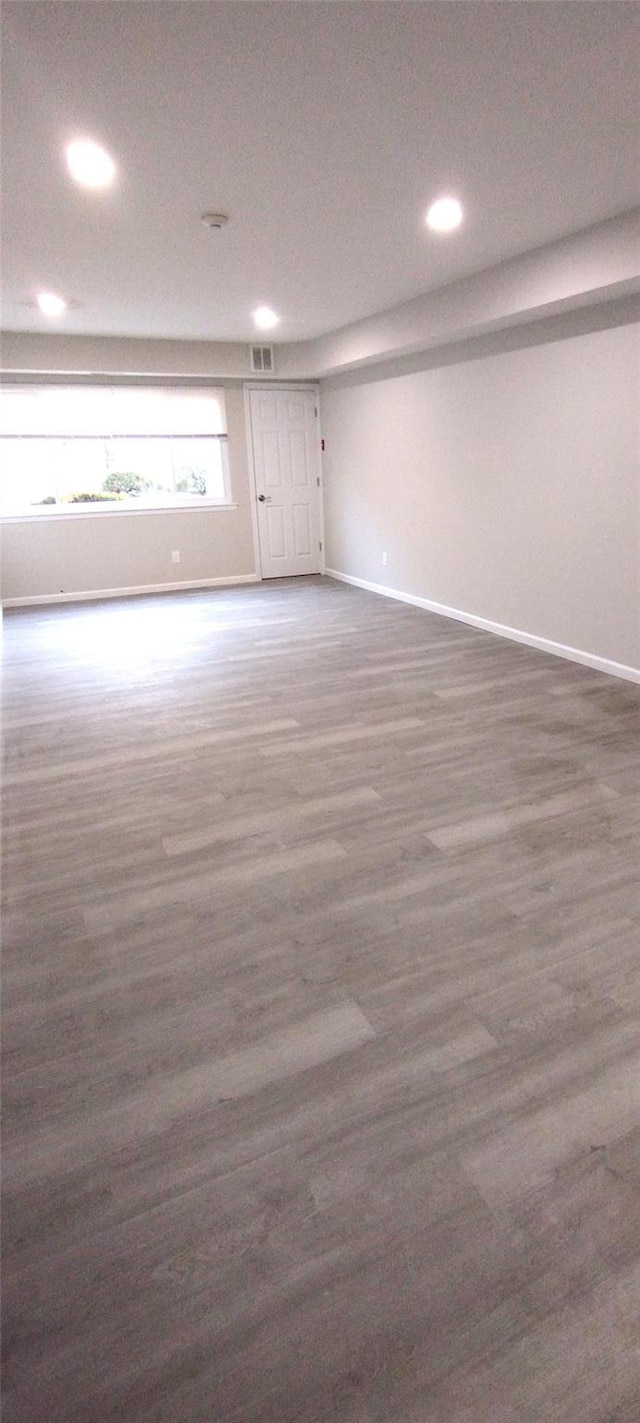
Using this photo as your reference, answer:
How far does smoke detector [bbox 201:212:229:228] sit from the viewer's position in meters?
3.27

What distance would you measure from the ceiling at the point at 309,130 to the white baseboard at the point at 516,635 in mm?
2331

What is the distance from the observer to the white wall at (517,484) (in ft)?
13.7

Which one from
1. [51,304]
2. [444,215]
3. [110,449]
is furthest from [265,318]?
[444,215]

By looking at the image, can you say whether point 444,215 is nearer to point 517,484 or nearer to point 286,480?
point 517,484

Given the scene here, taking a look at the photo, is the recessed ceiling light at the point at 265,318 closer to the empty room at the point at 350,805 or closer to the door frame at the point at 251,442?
the empty room at the point at 350,805

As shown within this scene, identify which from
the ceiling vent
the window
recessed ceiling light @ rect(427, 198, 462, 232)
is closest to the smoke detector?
recessed ceiling light @ rect(427, 198, 462, 232)

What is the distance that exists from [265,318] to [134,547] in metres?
2.68

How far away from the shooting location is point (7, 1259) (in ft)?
4.22

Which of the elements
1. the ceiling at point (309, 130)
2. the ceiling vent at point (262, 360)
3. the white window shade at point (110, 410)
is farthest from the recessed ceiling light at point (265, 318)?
the white window shade at point (110, 410)

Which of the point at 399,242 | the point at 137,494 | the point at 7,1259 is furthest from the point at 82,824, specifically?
the point at 137,494

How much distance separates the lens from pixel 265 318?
5.66 metres

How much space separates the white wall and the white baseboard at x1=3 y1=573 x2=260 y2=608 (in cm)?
162

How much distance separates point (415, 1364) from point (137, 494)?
7400 millimetres

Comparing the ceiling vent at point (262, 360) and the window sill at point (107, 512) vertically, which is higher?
the ceiling vent at point (262, 360)
